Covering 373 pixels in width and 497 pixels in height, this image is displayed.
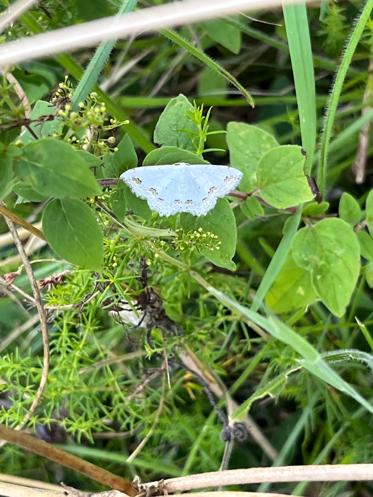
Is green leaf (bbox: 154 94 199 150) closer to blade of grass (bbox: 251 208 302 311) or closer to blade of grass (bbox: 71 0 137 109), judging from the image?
blade of grass (bbox: 71 0 137 109)

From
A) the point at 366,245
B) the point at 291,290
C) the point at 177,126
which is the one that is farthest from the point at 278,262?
the point at 177,126

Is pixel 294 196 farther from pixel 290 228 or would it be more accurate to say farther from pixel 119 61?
pixel 119 61

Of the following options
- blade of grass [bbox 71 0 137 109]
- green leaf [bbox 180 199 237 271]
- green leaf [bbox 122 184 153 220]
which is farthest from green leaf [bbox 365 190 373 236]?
blade of grass [bbox 71 0 137 109]

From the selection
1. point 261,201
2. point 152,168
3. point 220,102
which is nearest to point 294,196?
point 261,201

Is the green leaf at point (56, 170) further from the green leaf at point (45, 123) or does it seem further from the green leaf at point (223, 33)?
the green leaf at point (223, 33)

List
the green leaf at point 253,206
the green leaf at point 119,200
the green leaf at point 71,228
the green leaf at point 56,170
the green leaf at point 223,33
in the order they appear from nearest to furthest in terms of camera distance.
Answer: the green leaf at point 56,170 → the green leaf at point 71,228 → the green leaf at point 119,200 → the green leaf at point 253,206 → the green leaf at point 223,33

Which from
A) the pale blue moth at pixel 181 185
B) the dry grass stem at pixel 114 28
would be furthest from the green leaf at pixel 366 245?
the dry grass stem at pixel 114 28

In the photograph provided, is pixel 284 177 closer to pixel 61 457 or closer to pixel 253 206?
pixel 253 206
